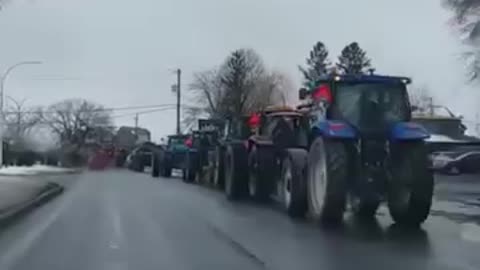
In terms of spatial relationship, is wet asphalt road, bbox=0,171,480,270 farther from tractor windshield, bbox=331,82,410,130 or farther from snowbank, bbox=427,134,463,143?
snowbank, bbox=427,134,463,143

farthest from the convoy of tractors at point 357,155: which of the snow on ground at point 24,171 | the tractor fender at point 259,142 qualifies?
the snow on ground at point 24,171

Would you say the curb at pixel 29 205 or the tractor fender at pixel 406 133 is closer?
the tractor fender at pixel 406 133

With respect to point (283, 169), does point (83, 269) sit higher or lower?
lower

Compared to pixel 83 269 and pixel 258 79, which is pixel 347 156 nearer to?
pixel 83 269

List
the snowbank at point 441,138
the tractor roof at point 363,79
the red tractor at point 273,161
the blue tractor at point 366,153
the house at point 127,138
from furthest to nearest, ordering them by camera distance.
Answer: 1. the house at point 127,138
2. the snowbank at point 441,138
3. the red tractor at point 273,161
4. the tractor roof at point 363,79
5. the blue tractor at point 366,153

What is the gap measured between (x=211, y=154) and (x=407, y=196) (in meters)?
16.5

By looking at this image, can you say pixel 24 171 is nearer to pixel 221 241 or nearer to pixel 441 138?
pixel 441 138

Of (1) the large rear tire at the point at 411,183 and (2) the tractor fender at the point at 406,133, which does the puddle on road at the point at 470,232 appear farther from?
(2) the tractor fender at the point at 406,133

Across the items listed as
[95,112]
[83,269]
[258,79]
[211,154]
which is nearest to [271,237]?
[83,269]

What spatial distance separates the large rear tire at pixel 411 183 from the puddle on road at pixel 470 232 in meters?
0.82

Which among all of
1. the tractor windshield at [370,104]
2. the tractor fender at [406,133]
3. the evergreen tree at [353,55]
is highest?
the evergreen tree at [353,55]

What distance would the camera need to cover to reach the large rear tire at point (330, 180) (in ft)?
52.3

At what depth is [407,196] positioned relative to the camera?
53.3 feet

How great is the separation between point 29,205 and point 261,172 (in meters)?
5.91
